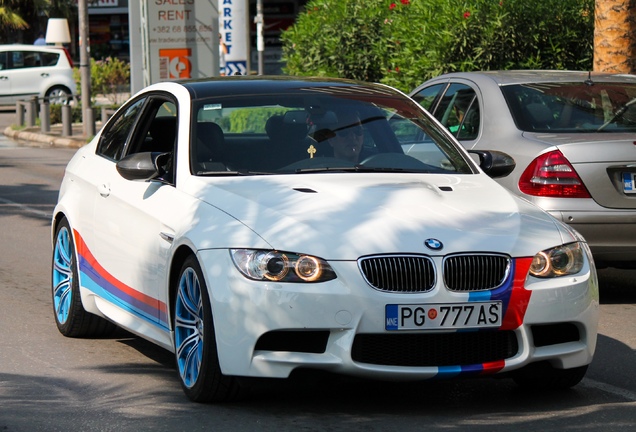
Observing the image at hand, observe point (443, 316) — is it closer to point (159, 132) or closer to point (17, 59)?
point (159, 132)

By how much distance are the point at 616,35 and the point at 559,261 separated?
9374 millimetres

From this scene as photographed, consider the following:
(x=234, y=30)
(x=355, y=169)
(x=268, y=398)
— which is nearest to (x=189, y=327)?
(x=268, y=398)

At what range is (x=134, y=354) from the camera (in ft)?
23.8

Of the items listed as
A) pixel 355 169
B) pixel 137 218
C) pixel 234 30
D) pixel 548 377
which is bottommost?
pixel 548 377

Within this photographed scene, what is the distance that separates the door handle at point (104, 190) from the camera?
23.6ft

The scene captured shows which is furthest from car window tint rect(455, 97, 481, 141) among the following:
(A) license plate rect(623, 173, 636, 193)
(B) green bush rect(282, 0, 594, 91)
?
(B) green bush rect(282, 0, 594, 91)

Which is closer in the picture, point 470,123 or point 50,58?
point 470,123

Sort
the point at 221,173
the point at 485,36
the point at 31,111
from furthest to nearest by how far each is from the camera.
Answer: the point at 31,111
the point at 485,36
the point at 221,173

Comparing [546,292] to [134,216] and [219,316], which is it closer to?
[219,316]

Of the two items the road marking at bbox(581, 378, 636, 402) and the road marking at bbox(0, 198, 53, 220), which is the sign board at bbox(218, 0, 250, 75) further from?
the road marking at bbox(581, 378, 636, 402)

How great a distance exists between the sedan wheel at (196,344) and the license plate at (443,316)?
0.79 m

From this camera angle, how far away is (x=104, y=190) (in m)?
7.24

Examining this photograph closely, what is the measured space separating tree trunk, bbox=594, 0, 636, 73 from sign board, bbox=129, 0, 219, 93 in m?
12.2

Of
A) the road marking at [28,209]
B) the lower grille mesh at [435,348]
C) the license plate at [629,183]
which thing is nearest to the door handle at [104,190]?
the lower grille mesh at [435,348]
